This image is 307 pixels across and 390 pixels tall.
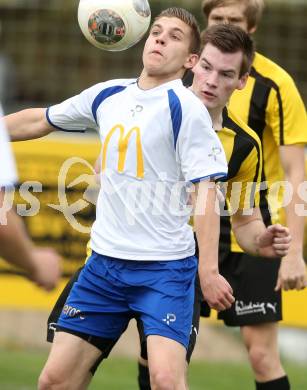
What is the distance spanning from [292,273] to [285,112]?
84 centimetres

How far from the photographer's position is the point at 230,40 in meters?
4.89

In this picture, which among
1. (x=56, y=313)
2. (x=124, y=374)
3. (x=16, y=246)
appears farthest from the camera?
(x=124, y=374)

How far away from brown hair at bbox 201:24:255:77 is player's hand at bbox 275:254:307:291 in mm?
1069

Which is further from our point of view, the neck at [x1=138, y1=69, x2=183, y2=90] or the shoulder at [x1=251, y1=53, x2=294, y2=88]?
the shoulder at [x1=251, y1=53, x2=294, y2=88]

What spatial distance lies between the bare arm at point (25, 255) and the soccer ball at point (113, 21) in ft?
4.98

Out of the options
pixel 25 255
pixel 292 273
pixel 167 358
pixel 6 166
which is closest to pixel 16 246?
pixel 25 255

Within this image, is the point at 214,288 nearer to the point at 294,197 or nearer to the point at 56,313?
the point at 56,313

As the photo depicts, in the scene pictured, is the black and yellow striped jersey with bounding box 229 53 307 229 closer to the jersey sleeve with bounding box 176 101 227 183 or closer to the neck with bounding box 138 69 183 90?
the neck with bounding box 138 69 183 90

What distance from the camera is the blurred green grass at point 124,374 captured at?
7.00m

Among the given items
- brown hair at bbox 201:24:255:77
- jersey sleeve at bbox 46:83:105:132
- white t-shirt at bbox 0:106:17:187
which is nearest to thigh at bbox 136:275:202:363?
jersey sleeve at bbox 46:83:105:132

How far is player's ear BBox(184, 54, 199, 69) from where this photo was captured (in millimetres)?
4829

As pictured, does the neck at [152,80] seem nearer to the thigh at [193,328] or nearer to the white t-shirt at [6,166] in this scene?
the thigh at [193,328]

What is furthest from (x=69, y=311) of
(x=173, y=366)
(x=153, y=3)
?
(x=153, y=3)

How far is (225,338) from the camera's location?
31.4ft
